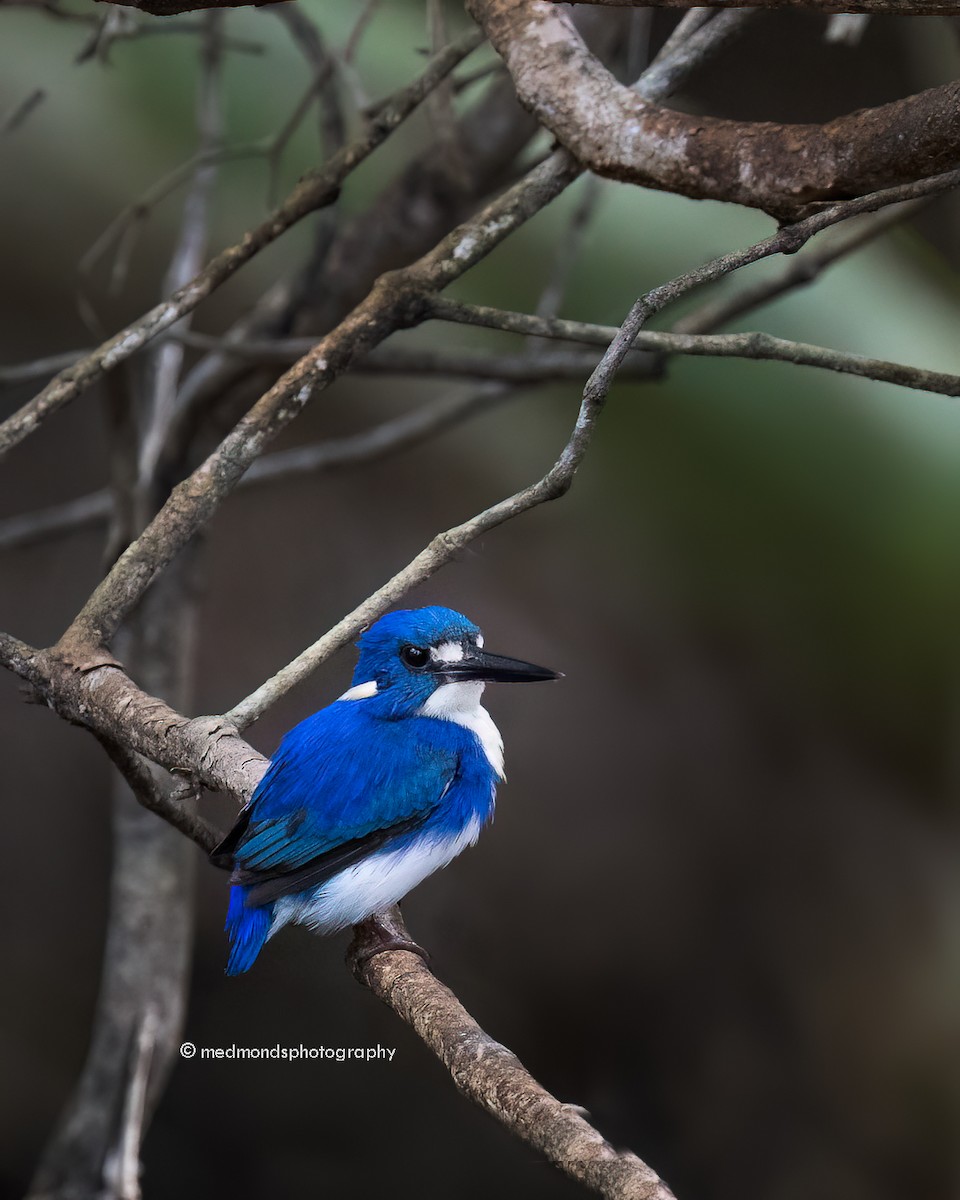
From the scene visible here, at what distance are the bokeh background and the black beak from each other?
1.79 meters

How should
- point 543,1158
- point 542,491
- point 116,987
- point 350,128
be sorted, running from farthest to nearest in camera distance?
1. point 350,128
2. point 116,987
3. point 542,491
4. point 543,1158

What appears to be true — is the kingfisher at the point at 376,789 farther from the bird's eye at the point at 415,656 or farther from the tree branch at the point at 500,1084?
the tree branch at the point at 500,1084

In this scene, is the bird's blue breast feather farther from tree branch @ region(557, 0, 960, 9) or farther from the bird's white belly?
tree branch @ region(557, 0, 960, 9)

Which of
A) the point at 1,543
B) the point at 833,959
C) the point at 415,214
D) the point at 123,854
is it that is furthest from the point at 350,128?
the point at 833,959

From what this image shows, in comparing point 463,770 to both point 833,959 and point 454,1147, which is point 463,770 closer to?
point 454,1147

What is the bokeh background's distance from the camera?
153 inches

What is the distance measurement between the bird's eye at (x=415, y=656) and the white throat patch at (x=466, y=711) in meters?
0.05

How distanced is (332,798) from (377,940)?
0.66 feet

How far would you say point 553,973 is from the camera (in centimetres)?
404

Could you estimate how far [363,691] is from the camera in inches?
81.7

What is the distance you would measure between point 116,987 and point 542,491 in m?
2.03

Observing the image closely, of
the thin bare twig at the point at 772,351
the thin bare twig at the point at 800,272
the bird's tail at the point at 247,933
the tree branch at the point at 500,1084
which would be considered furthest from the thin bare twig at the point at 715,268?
the thin bare twig at the point at 800,272

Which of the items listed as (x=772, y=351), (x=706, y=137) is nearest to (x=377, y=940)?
(x=772, y=351)

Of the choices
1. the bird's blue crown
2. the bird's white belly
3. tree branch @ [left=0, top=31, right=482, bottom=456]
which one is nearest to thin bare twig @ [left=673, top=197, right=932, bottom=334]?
tree branch @ [left=0, top=31, right=482, bottom=456]
